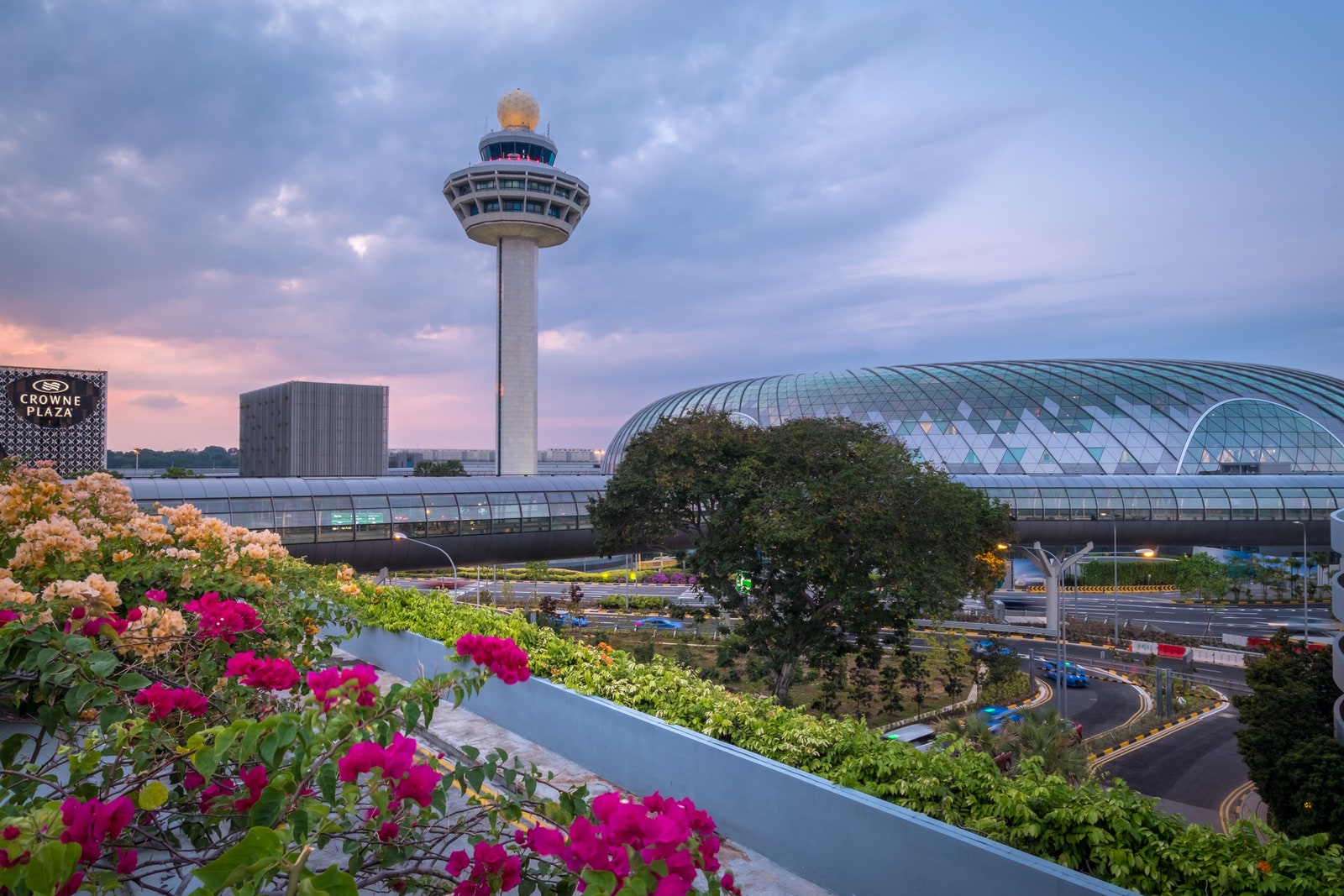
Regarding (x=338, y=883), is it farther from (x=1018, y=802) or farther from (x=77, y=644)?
(x=1018, y=802)

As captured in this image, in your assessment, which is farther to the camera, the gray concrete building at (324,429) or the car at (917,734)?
the gray concrete building at (324,429)

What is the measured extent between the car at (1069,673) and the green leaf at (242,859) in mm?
42758

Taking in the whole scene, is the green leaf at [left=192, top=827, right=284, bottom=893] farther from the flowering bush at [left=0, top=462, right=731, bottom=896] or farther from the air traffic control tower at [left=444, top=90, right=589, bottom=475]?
the air traffic control tower at [left=444, top=90, right=589, bottom=475]

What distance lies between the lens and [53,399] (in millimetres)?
81750

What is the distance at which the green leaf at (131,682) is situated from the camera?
187 inches

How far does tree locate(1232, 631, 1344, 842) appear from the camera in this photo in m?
18.2

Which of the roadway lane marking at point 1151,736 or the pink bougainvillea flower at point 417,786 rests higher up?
the pink bougainvillea flower at point 417,786

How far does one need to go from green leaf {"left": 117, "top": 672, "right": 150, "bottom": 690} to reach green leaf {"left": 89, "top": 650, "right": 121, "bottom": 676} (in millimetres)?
146

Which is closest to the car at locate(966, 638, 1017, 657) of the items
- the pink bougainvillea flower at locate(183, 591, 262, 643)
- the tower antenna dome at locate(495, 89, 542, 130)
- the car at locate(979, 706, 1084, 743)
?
the car at locate(979, 706, 1084, 743)

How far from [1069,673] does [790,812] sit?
38084 mm

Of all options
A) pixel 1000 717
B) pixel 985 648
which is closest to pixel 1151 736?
pixel 1000 717

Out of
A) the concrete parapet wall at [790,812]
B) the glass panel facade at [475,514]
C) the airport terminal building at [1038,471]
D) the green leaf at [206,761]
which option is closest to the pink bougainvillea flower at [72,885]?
the green leaf at [206,761]

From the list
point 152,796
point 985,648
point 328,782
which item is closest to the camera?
point 152,796

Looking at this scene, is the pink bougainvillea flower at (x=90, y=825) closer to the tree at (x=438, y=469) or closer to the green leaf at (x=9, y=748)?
the green leaf at (x=9, y=748)
